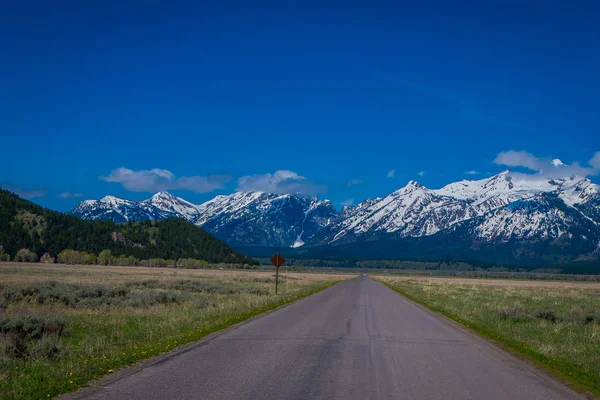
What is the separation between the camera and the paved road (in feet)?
30.6

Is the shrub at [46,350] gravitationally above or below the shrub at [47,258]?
below

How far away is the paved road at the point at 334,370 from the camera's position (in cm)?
931

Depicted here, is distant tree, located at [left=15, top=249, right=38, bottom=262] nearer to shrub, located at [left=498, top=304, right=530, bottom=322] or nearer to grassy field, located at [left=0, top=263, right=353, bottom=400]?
grassy field, located at [left=0, top=263, right=353, bottom=400]

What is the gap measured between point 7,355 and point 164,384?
4348 mm

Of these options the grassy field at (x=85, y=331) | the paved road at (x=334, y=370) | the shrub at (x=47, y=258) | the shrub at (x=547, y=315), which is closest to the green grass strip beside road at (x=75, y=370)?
the grassy field at (x=85, y=331)

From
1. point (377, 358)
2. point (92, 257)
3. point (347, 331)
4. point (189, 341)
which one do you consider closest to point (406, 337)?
point (347, 331)

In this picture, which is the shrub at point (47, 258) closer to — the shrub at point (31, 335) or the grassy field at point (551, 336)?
the grassy field at point (551, 336)

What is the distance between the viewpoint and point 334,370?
11305 millimetres

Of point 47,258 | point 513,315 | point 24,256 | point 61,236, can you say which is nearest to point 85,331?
point 513,315

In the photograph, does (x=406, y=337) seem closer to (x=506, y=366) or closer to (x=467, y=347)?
(x=467, y=347)

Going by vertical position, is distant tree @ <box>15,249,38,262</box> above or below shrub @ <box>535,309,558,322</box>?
above

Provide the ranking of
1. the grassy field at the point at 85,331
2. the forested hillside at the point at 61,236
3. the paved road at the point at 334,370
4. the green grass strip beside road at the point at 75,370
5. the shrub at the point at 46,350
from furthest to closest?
the forested hillside at the point at 61,236, the shrub at the point at 46,350, the grassy field at the point at 85,331, the paved road at the point at 334,370, the green grass strip beside road at the point at 75,370

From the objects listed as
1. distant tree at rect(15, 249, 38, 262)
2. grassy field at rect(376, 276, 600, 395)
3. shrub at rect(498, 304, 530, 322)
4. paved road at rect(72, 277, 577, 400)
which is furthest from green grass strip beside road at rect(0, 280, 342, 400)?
distant tree at rect(15, 249, 38, 262)

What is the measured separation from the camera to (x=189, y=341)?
14938 mm
